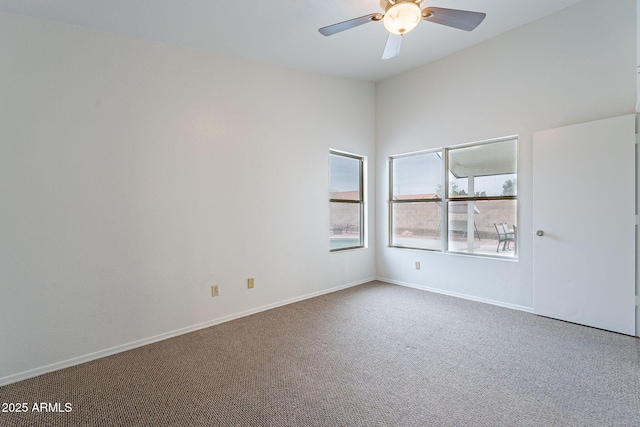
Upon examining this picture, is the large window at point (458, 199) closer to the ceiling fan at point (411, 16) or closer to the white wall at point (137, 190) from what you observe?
the white wall at point (137, 190)

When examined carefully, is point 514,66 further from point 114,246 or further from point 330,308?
point 114,246

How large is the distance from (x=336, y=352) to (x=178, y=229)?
1881mm

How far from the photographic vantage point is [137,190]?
2.81 metres

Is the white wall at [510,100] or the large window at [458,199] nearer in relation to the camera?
the white wall at [510,100]

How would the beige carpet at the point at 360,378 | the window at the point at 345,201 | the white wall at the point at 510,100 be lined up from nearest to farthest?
the beige carpet at the point at 360,378 → the white wall at the point at 510,100 → the window at the point at 345,201

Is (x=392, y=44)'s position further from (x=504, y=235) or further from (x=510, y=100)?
(x=504, y=235)

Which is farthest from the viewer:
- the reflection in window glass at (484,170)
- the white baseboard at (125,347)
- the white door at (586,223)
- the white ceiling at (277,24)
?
the reflection in window glass at (484,170)

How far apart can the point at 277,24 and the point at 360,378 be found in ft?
10.1

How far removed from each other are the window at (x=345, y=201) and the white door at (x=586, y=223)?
2.26m

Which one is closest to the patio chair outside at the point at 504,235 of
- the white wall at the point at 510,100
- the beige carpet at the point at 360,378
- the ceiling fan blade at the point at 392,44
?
the white wall at the point at 510,100

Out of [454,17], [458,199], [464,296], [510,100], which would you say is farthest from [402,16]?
[464,296]

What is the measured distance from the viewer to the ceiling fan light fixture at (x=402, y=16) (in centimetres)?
217

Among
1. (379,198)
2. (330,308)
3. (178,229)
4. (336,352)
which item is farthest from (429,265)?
(178,229)

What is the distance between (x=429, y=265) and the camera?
429cm
